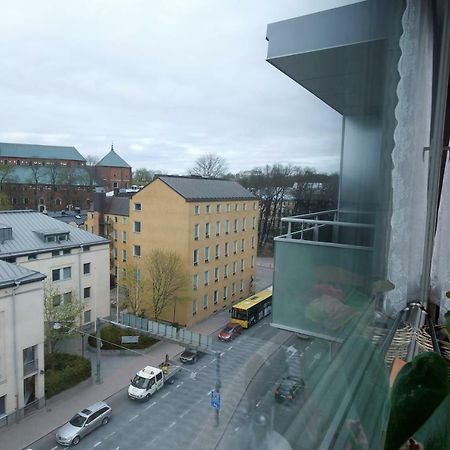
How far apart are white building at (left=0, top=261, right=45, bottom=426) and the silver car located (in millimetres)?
142

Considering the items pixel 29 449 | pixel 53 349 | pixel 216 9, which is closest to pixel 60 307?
pixel 53 349

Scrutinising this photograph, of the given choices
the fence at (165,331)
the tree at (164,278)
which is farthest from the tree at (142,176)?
the fence at (165,331)

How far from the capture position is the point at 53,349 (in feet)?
5.12

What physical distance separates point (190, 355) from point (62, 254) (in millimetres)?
Result: 734

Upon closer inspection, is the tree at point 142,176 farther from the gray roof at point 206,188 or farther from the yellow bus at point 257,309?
the yellow bus at point 257,309

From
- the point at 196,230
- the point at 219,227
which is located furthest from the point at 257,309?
the point at 196,230

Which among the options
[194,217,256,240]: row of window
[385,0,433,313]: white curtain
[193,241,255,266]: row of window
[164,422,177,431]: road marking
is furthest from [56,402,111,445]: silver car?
[385,0,433,313]: white curtain

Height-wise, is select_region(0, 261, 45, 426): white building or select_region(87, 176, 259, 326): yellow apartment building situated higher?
select_region(87, 176, 259, 326): yellow apartment building

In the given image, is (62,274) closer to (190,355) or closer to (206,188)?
(190,355)

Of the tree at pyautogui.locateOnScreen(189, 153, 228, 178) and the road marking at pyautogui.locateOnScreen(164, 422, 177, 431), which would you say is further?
the road marking at pyautogui.locateOnScreen(164, 422, 177, 431)

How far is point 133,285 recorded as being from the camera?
2.15 meters

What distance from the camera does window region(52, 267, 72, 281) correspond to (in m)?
1.39

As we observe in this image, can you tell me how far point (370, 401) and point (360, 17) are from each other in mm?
876

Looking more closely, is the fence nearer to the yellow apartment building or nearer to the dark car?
the yellow apartment building
